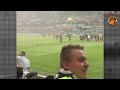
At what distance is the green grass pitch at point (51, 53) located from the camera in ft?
9.25

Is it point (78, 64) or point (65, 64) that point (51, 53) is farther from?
point (78, 64)

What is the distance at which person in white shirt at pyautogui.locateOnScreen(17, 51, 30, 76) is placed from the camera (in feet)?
9.27

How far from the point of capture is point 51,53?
286cm

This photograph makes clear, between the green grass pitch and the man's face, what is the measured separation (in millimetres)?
68

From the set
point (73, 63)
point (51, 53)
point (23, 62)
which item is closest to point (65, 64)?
point (73, 63)

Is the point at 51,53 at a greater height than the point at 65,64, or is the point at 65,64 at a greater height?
the point at 51,53

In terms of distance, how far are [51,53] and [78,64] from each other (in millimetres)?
405

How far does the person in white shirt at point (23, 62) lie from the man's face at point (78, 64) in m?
0.58

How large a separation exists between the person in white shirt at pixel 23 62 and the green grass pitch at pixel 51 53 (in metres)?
0.05

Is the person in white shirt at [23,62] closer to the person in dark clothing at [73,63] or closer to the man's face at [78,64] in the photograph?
the person in dark clothing at [73,63]

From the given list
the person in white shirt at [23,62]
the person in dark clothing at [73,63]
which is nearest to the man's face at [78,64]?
the person in dark clothing at [73,63]
